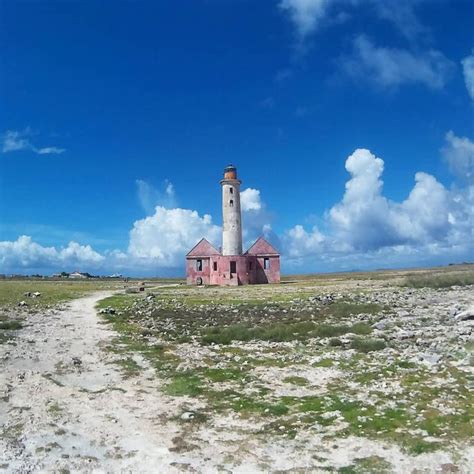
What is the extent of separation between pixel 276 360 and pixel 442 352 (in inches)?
219

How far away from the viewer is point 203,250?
3118 inches

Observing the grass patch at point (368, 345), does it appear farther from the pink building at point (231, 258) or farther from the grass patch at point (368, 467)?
the pink building at point (231, 258)

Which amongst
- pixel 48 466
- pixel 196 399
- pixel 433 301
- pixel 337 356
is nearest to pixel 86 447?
pixel 48 466

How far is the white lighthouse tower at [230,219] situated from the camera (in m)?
77.3

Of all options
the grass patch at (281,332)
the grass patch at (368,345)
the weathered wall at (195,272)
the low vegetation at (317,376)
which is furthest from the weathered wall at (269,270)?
the grass patch at (368,345)

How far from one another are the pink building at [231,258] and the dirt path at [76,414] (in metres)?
54.4

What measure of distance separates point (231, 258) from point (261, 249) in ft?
21.1

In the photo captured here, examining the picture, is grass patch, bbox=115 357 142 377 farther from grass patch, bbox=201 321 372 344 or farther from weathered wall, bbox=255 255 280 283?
weathered wall, bbox=255 255 280 283

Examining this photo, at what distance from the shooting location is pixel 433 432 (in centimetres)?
1027

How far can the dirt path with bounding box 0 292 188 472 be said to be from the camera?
9.84 metres

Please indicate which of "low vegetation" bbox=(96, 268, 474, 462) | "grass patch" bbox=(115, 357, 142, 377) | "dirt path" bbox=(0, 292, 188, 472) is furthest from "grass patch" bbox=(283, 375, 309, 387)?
"grass patch" bbox=(115, 357, 142, 377)

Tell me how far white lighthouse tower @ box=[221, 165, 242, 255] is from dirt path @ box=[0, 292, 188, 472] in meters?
56.4

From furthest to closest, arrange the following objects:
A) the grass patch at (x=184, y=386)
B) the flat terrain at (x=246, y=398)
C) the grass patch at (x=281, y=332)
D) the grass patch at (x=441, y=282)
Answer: the grass patch at (x=441, y=282) < the grass patch at (x=281, y=332) < the grass patch at (x=184, y=386) < the flat terrain at (x=246, y=398)

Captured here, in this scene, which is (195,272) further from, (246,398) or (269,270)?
(246,398)
